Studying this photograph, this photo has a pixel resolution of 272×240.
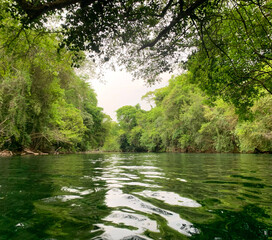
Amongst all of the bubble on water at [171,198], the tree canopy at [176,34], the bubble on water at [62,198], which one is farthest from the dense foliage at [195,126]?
the bubble on water at [62,198]

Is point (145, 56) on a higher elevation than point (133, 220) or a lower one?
higher

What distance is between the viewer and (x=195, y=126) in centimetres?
3425

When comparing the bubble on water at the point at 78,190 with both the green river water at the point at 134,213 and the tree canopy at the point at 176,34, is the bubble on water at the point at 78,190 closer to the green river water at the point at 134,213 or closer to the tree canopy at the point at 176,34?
the green river water at the point at 134,213

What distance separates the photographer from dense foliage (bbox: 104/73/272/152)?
1961cm

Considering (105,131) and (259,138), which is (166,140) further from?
(259,138)

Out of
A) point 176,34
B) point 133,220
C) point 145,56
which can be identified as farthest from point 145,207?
point 145,56

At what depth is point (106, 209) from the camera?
2.69 m

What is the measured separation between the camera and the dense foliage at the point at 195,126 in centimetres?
1961

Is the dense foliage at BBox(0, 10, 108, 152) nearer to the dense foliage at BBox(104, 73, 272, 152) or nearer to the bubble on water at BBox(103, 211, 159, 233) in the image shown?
the dense foliage at BBox(104, 73, 272, 152)

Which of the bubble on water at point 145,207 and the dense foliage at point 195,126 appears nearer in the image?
the bubble on water at point 145,207

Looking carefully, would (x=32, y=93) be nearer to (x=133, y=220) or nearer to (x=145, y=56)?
(x=145, y=56)

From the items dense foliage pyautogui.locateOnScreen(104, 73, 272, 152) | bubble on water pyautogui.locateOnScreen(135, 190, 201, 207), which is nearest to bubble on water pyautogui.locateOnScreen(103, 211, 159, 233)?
bubble on water pyautogui.locateOnScreen(135, 190, 201, 207)

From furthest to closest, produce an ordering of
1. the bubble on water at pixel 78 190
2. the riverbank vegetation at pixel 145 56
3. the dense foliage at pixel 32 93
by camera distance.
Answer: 1. the dense foliage at pixel 32 93
2. the riverbank vegetation at pixel 145 56
3. the bubble on water at pixel 78 190

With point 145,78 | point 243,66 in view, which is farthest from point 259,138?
point 145,78
